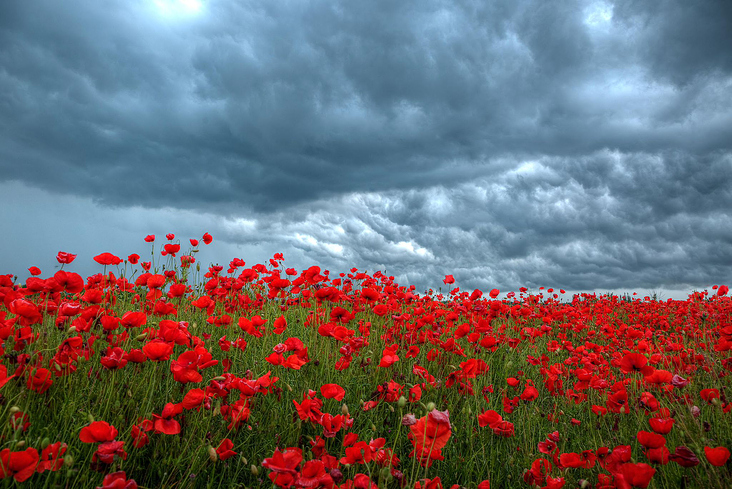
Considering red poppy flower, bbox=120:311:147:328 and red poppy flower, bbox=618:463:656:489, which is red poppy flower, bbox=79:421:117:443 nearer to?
red poppy flower, bbox=120:311:147:328

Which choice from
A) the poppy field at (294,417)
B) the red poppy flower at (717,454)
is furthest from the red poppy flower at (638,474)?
the red poppy flower at (717,454)

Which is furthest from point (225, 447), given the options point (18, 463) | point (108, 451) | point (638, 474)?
point (638, 474)

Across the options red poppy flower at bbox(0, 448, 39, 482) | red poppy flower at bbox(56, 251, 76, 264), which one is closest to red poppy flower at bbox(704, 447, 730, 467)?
red poppy flower at bbox(0, 448, 39, 482)

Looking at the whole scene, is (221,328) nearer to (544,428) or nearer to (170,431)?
(170,431)

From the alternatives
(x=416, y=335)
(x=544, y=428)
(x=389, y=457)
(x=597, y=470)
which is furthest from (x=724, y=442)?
(x=416, y=335)

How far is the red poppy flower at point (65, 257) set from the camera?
3.41 metres

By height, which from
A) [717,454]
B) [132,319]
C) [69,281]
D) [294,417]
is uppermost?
[69,281]

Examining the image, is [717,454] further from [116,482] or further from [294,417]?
[116,482]

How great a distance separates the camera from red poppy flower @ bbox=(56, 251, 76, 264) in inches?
134

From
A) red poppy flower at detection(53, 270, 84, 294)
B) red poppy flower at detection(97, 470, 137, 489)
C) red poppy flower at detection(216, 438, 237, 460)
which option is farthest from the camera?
red poppy flower at detection(53, 270, 84, 294)

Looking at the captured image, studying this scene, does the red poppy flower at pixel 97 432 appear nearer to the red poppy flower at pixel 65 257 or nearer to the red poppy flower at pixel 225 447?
the red poppy flower at pixel 225 447

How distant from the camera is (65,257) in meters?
3.49

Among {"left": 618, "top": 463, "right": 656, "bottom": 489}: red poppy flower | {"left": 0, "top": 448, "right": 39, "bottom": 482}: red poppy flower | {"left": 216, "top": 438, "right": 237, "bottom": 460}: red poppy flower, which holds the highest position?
{"left": 618, "top": 463, "right": 656, "bottom": 489}: red poppy flower

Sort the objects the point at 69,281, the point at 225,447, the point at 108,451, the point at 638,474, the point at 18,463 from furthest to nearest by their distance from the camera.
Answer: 1. the point at 69,281
2. the point at 225,447
3. the point at 638,474
4. the point at 108,451
5. the point at 18,463
